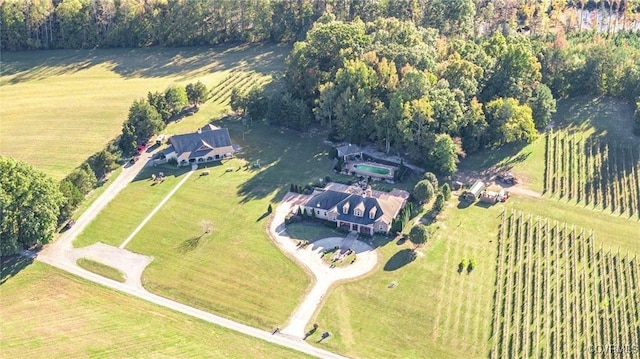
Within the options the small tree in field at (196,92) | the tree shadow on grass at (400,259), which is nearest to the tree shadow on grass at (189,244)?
the tree shadow on grass at (400,259)

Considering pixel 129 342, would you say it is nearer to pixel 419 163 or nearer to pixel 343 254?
pixel 343 254

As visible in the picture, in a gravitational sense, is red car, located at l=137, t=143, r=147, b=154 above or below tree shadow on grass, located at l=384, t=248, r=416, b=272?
above

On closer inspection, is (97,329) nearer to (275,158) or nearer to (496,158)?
(275,158)

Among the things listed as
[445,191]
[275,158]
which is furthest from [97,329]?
[445,191]

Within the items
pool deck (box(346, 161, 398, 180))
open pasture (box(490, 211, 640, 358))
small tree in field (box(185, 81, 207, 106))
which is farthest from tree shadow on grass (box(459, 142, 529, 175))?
small tree in field (box(185, 81, 207, 106))

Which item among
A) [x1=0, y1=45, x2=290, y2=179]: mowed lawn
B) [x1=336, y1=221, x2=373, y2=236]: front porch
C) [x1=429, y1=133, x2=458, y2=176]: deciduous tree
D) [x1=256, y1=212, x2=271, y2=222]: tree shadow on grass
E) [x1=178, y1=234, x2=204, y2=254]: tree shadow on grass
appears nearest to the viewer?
[x1=178, y1=234, x2=204, y2=254]: tree shadow on grass

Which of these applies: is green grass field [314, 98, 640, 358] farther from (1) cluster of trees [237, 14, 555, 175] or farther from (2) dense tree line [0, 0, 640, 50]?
(2) dense tree line [0, 0, 640, 50]

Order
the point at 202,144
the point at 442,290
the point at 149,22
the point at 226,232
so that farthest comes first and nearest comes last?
the point at 149,22 → the point at 202,144 → the point at 226,232 → the point at 442,290

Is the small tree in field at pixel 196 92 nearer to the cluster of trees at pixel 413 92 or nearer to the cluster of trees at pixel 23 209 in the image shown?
the cluster of trees at pixel 413 92
